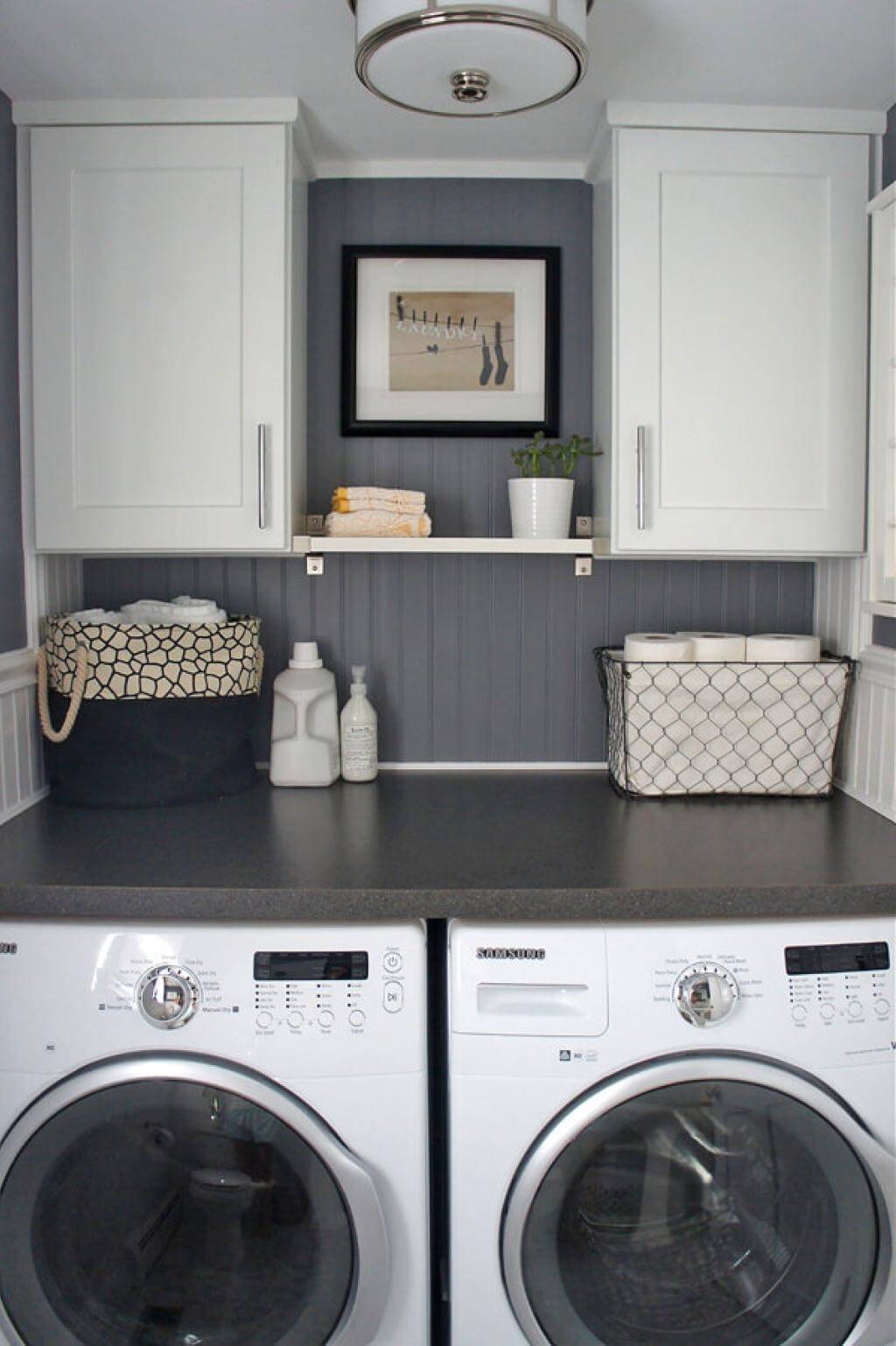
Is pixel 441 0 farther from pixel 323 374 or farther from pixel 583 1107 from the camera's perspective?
Answer: pixel 583 1107

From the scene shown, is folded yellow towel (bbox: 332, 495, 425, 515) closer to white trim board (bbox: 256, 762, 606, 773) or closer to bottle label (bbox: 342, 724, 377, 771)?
bottle label (bbox: 342, 724, 377, 771)

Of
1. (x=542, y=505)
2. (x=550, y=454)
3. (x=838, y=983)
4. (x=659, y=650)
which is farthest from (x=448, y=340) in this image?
(x=838, y=983)

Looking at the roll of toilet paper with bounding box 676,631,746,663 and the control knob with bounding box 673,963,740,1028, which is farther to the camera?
the roll of toilet paper with bounding box 676,631,746,663

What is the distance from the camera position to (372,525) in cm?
204

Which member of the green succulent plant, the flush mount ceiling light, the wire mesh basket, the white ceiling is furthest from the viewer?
the green succulent plant

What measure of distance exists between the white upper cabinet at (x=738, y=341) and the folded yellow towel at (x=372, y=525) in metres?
0.41

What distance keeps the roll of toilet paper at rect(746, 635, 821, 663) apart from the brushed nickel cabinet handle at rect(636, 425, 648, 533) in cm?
34

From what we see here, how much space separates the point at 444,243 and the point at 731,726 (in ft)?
3.93

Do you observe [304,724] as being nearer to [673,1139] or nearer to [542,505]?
[542,505]

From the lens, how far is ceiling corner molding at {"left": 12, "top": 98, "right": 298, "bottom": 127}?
1900mm

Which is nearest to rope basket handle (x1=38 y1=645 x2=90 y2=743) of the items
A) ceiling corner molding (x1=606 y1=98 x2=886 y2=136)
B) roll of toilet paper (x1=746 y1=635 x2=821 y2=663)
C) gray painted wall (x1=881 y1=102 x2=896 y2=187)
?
roll of toilet paper (x1=746 y1=635 x2=821 y2=663)

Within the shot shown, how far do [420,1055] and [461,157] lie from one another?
178 centimetres

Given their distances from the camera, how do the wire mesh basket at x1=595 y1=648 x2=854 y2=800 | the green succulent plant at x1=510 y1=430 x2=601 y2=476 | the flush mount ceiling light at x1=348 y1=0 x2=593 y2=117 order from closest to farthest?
the flush mount ceiling light at x1=348 y1=0 x2=593 y2=117, the wire mesh basket at x1=595 y1=648 x2=854 y2=800, the green succulent plant at x1=510 y1=430 x2=601 y2=476

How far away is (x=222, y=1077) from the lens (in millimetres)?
1454
